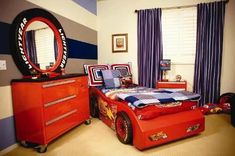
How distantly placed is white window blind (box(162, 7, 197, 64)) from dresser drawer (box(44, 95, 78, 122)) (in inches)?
96.8

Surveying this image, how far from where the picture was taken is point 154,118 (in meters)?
2.11

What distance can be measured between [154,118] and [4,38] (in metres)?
→ 2.06

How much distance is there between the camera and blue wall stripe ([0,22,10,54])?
6.59ft

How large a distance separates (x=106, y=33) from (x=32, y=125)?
9.74 ft

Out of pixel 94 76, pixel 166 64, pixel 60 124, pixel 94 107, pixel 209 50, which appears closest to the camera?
pixel 60 124

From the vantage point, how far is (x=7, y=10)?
2.05 metres

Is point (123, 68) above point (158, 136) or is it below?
above

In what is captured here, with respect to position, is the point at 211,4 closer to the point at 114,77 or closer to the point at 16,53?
the point at 114,77

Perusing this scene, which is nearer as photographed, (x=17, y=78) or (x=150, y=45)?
(x=17, y=78)

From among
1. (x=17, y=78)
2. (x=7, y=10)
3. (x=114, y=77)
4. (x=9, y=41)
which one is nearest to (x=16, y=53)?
(x=9, y=41)

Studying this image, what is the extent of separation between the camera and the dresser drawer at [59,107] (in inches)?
82.2

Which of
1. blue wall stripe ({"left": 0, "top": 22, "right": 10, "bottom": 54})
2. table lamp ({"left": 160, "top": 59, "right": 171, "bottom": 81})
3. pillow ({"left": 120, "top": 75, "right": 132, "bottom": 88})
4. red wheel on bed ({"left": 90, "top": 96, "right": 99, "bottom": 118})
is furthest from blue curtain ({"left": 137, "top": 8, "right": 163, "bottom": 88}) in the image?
blue wall stripe ({"left": 0, "top": 22, "right": 10, "bottom": 54})

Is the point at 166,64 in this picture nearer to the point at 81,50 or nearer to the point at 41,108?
the point at 81,50

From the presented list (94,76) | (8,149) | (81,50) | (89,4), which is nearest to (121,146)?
(8,149)
